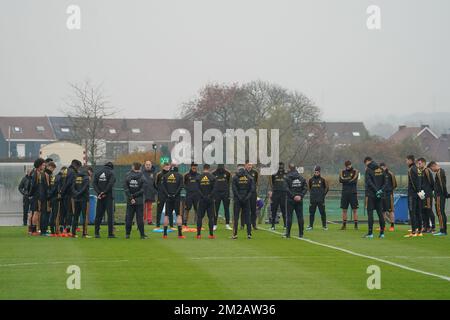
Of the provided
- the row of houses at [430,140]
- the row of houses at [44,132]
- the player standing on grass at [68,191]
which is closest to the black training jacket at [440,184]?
the player standing on grass at [68,191]

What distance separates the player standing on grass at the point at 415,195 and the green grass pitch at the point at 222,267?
0.74m

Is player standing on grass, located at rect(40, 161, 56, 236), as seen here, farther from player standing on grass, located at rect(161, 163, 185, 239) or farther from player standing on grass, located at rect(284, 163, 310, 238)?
player standing on grass, located at rect(284, 163, 310, 238)

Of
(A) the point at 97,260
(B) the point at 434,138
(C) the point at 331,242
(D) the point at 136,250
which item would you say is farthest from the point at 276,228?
(B) the point at 434,138

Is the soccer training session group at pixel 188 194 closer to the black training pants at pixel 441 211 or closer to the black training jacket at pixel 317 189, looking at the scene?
the black training pants at pixel 441 211

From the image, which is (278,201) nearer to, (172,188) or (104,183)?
(172,188)

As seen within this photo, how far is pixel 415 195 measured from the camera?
83.0 feet

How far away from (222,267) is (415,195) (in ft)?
31.7

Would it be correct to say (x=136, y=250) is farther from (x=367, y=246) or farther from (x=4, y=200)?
(x=4, y=200)

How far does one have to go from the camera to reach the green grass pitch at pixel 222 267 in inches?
543

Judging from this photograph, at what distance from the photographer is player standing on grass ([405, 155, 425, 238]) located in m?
25.0

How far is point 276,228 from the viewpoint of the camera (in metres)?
29.8

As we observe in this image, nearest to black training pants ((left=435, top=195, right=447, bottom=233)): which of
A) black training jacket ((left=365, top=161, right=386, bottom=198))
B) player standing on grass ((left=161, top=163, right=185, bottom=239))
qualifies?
A: black training jacket ((left=365, top=161, right=386, bottom=198))

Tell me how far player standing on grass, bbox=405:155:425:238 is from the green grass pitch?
735 mm

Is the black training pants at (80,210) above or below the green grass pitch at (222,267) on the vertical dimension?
above
